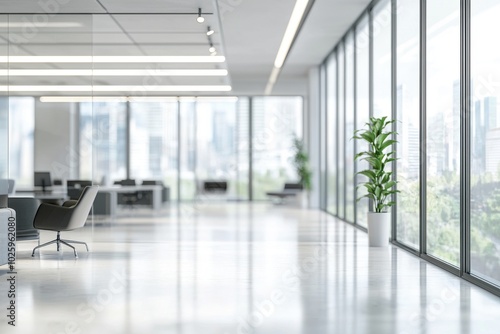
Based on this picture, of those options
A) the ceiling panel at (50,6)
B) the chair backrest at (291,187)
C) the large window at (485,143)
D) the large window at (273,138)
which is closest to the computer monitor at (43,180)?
the ceiling panel at (50,6)

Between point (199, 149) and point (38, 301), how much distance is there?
1776cm

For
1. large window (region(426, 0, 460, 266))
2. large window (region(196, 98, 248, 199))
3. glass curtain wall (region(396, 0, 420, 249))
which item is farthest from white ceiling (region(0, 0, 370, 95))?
large window (region(196, 98, 248, 199))

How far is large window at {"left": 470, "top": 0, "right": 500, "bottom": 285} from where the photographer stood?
241 inches

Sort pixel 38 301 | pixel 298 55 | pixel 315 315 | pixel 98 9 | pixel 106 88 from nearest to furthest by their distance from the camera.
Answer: pixel 315 315 → pixel 38 301 → pixel 98 9 → pixel 106 88 → pixel 298 55

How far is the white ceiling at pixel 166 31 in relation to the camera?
30.0 feet

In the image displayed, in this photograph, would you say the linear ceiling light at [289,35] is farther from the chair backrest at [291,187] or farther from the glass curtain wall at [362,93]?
the chair backrest at [291,187]

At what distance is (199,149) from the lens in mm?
23359

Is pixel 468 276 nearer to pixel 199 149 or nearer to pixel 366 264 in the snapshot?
pixel 366 264

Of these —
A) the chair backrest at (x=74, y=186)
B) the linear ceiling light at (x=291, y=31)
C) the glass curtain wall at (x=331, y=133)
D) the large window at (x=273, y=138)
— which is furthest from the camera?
the large window at (x=273, y=138)

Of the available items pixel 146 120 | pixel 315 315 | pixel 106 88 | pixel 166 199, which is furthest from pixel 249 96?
pixel 315 315

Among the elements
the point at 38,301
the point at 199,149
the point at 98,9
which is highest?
the point at 98,9

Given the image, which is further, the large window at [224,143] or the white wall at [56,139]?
the large window at [224,143]

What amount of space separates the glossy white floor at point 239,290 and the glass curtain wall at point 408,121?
57 cm

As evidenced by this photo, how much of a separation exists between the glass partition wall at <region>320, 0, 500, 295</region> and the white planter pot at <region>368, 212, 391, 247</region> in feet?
0.77
